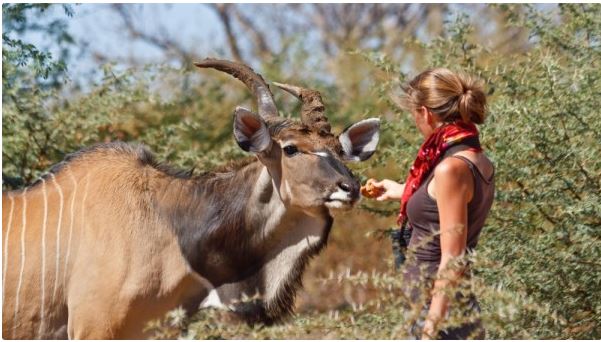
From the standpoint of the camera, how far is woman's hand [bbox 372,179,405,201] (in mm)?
4027

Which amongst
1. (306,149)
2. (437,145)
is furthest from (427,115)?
(306,149)

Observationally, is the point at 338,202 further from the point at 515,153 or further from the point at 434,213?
the point at 515,153

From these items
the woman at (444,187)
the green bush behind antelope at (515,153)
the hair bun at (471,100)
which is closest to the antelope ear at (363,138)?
the green bush behind antelope at (515,153)

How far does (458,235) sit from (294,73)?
688 centimetres

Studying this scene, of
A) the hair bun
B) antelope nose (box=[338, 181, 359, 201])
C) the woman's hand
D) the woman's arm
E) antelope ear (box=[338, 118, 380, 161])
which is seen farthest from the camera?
antelope ear (box=[338, 118, 380, 161])

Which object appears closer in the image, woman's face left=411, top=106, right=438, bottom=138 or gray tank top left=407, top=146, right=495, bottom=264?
gray tank top left=407, top=146, right=495, bottom=264

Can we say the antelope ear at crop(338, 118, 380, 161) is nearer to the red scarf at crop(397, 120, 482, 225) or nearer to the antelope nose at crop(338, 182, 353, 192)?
the antelope nose at crop(338, 182, 353, 192)

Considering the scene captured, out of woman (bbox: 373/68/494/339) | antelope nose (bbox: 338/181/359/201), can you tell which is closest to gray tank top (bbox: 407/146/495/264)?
woman (bbox: 373/68/494/339)

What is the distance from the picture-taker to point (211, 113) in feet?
31.9

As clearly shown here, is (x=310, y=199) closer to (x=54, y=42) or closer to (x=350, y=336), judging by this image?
(x=350, y=336)

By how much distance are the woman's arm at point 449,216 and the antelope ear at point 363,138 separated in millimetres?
1223

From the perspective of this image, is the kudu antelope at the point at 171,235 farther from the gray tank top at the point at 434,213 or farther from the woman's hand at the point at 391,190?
the gray tank top at the point at 434,213

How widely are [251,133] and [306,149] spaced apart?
0.23 m

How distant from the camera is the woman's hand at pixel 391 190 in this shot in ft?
13.2
